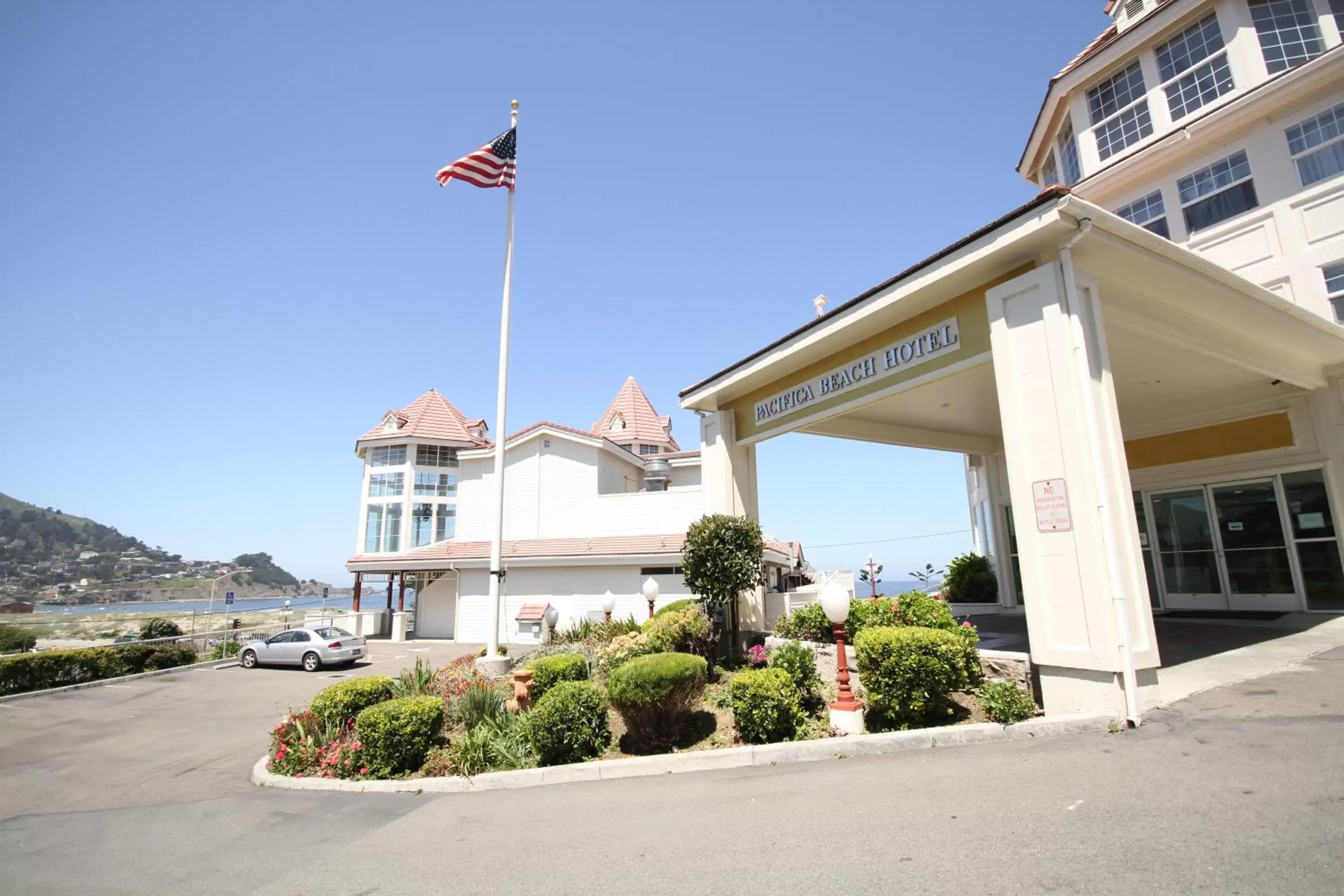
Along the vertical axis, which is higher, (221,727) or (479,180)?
(479,180)

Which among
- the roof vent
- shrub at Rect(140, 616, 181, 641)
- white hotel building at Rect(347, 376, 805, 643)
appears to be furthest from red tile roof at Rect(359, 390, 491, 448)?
the roof vent

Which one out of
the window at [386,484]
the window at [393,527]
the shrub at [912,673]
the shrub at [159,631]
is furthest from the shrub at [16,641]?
the shrub at [912,673]

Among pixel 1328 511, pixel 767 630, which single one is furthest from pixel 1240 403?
pixel 767 630

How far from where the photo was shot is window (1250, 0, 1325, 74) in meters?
13.3

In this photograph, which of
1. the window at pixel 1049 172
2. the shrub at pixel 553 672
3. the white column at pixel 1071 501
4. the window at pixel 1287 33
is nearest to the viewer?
the white column at pixel 1071 501

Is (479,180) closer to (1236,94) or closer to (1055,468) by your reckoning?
(1055,468)

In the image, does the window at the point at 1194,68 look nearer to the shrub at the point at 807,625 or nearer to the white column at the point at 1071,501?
the white column at the point at 1071,501

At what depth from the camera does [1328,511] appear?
40.7ft

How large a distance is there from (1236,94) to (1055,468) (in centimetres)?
1301

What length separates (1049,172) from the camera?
19.8 metres

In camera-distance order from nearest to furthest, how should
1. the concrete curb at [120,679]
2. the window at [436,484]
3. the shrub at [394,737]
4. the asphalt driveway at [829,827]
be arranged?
the asphalt driveway at [829,827], the shrub at [394,737], the concrete curb at [120,679], the window at [436,484]

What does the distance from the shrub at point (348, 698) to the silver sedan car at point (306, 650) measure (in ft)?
43.9

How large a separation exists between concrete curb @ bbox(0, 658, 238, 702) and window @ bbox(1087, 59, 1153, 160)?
3253cm

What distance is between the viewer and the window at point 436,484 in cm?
3769
